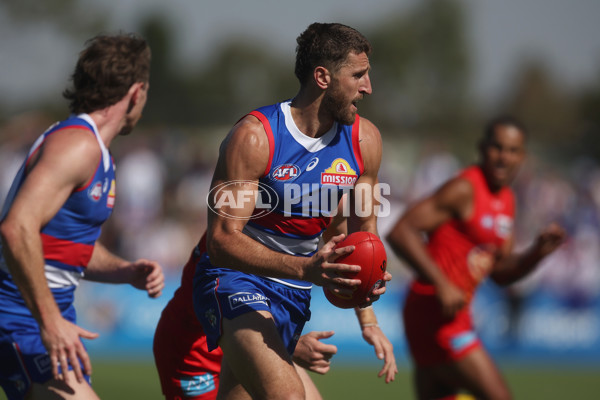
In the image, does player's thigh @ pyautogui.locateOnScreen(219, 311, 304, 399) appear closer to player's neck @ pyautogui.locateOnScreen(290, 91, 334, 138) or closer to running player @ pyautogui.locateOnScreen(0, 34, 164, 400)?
running player @ pyautogui.locateOnScreen(0, 34, 164, 400)

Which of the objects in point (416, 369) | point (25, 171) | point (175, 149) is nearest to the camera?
point (25, 171)

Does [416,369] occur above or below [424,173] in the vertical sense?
below

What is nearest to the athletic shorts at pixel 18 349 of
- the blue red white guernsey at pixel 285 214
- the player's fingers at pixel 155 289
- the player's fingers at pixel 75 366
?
the player's fingers at pixel 75 366

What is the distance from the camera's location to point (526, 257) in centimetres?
694

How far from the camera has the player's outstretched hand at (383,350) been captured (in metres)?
4.78

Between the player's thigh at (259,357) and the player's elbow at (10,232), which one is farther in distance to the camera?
the player's thigh at (259,357)

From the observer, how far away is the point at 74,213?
4.42 meters

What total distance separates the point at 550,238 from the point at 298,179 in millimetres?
2984

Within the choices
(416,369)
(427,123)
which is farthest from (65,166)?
(427,123)

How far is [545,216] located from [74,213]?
51.2 ft

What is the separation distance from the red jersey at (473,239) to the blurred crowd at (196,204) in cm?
620

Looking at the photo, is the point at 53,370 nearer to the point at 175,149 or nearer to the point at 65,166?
the point at 65,166

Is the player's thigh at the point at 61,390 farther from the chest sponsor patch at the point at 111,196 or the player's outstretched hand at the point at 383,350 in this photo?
the player's outstretched hand at the point at 383,350

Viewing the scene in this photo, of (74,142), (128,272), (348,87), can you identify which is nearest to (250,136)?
(348,87)
